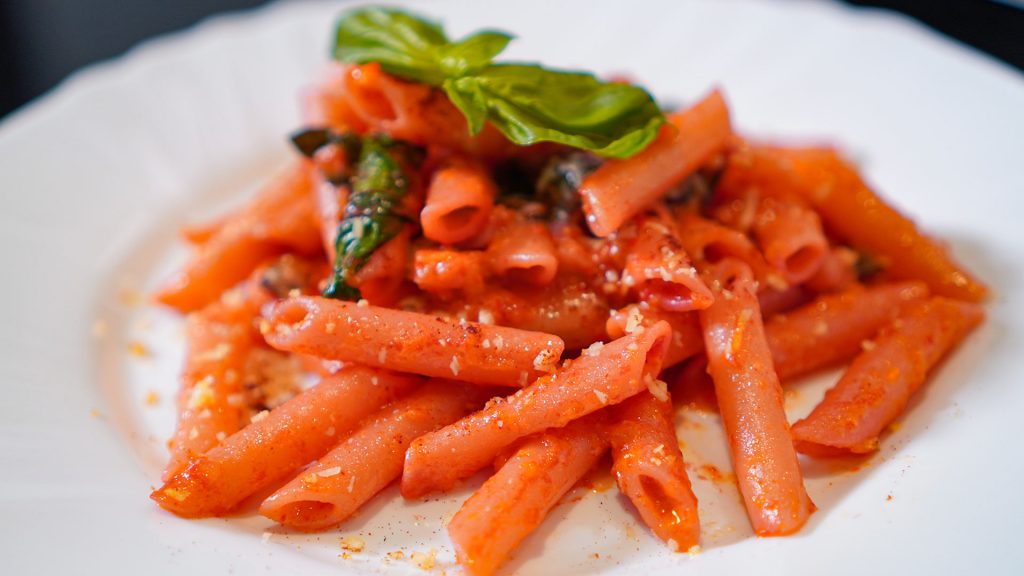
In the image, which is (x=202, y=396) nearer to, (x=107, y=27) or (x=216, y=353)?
(x=216, y=353)

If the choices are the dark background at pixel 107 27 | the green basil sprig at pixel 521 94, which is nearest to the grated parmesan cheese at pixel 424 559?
the green basil sprig at pixel 521 94

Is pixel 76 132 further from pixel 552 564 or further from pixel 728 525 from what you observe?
pixel 728 525

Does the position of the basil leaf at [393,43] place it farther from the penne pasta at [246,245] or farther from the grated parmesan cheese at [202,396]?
the grated parmesan cheese at [202,396]

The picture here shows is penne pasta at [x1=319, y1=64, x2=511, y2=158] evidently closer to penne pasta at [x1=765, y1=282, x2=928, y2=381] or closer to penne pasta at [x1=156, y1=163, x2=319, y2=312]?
penne pasta at [x1=156, y1=163, x2=319, y2=312]

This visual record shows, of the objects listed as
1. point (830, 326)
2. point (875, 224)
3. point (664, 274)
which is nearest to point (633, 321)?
point (664, 274)

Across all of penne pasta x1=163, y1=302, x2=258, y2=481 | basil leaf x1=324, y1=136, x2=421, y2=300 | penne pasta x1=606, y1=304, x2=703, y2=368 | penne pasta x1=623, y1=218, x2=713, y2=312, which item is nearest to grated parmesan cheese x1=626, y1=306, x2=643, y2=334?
penne pasta x1=606, y1=304, x2=703, y2=368

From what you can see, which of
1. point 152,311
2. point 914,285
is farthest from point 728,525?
point 152,311
